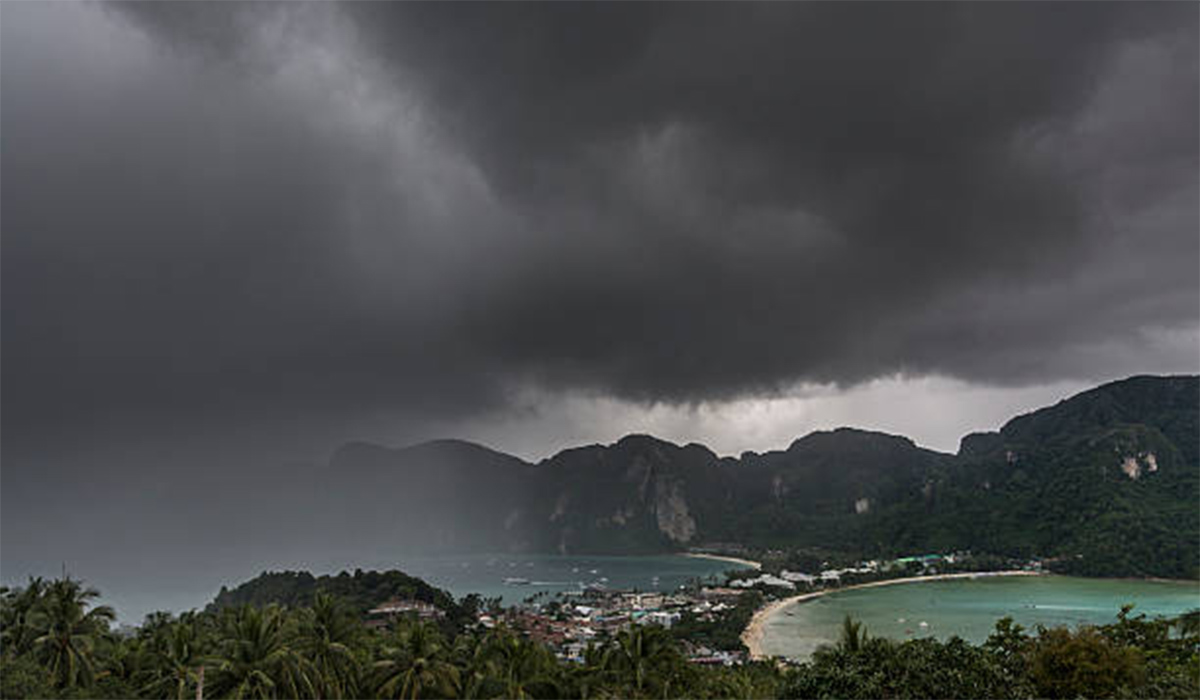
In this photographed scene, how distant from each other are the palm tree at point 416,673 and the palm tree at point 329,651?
1755 millimetres

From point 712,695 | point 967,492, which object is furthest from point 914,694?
point 967,492

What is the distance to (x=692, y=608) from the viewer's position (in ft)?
296

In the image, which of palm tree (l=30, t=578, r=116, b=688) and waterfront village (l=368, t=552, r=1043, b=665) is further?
waterfront village (l=368, t=552, r=1043, b=665)

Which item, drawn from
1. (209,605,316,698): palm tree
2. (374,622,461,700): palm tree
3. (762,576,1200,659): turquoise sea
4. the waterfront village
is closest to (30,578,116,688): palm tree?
(209,605,316,698): palm tree

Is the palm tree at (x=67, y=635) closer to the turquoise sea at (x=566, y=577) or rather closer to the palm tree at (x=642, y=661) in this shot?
the palm tree at (x=642, y=661)

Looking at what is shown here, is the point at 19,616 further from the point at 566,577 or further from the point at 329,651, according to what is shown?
the point at 566,577

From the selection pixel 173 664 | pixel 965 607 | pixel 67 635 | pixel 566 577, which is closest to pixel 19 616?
pixel 67 635

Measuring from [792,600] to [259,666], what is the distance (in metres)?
97.4

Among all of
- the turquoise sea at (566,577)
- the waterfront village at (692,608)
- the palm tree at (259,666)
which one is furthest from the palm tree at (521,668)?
the turquoise sea at (566,577)

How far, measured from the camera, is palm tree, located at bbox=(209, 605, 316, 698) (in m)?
21.0

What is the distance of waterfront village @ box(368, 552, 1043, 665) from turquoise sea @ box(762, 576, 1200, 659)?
16.5 ft

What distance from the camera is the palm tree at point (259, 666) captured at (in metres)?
21.0

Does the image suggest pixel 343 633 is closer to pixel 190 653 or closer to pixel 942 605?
pixel 190 653

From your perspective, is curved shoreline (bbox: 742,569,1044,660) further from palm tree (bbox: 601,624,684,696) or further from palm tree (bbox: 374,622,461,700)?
palm tree (bbox: 374,622,461,700)
